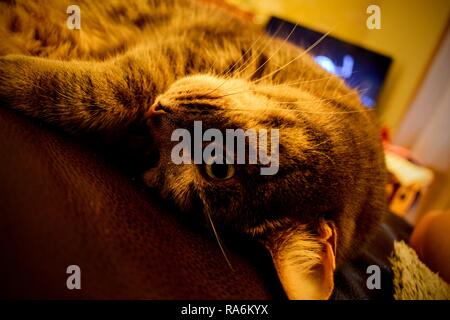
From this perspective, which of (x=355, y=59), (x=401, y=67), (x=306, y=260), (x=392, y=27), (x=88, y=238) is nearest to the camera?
(x=88, y=238)

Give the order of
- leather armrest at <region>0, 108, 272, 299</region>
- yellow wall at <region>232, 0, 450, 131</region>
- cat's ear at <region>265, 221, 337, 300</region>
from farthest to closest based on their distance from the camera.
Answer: yellow wall at <region>232, 0, 450, 131</region> → cat's ear at <region>265, 221, 337, 300</region> → leather armrest at <region>0, 108, 272, 299</region>

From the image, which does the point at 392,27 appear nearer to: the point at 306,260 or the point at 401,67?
the point at 401,67

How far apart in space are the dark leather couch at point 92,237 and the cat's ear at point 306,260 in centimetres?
3

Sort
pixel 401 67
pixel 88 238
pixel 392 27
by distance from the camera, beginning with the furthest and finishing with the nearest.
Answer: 1. pixel 401 67
2. pixel 392 27
3. pixel 88 238

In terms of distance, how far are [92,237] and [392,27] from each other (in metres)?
2.92

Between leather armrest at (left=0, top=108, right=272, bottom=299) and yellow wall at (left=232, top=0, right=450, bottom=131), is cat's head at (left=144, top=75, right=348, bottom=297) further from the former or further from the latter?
yellow wall at (left=232, top=0, right=450, bottom=131)

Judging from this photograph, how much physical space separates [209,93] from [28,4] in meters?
0.64

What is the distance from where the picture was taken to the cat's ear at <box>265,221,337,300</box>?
0.51 m

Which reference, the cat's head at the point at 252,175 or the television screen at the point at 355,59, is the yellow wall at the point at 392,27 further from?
the cat's head at the point at 252,175

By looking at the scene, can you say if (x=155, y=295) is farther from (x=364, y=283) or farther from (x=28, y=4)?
(x=28, y=4)

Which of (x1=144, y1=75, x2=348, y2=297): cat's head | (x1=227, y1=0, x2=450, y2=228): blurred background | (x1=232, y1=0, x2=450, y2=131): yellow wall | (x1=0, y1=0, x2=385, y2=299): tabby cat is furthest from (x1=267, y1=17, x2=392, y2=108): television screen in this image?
(x1=144, y1=75, x2=348, y2=297): cat's head

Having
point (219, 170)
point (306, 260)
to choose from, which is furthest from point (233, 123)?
point (306, 260)

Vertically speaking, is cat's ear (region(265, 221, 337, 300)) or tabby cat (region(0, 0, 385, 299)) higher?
tabby cat (region(0, 0, 385, 299))

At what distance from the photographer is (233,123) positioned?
2.08 feet
